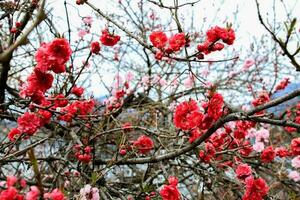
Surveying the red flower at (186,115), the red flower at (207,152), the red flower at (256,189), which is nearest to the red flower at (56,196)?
the red flower at (186,115)

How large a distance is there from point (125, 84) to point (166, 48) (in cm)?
296

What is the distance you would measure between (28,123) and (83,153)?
92 centimetres

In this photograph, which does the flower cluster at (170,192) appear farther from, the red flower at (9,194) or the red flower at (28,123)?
the red flower at (9,194)

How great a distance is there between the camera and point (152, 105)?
19.2 ft

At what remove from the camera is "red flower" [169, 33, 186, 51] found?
2953 millimetres

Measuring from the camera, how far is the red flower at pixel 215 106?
2.46 m

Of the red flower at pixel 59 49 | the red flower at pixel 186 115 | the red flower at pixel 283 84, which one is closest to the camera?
the red flower at pixel 59 49

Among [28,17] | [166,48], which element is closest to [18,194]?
[166,48]

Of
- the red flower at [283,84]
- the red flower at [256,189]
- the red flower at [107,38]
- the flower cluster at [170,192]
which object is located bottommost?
the flower cluster at [170,192]

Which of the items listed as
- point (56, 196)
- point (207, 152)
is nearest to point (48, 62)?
point (56, 196)

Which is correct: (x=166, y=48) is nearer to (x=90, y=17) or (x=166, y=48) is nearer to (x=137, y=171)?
(x=90, y=17)

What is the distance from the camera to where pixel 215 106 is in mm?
2471

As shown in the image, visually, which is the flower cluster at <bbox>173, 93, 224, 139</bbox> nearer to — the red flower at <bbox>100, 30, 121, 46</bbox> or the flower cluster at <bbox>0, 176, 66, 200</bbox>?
the red flower at <bbox>100, 30, 121, 46</bbox>

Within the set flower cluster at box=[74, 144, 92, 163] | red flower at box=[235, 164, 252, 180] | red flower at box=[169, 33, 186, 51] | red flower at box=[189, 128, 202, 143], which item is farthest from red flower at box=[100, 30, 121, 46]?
red flower at box=[235, 164, 252, 180]
